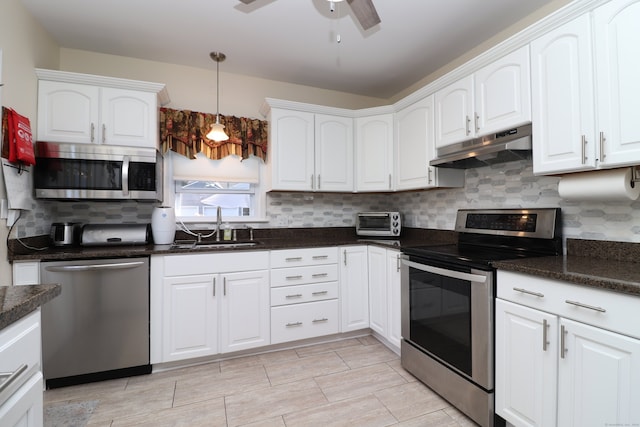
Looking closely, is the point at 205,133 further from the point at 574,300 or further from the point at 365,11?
the point at 574,300

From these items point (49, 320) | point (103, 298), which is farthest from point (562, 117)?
point (49, 320)

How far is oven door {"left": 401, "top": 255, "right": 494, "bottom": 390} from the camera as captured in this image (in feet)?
5.27

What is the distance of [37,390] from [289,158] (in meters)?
2.35

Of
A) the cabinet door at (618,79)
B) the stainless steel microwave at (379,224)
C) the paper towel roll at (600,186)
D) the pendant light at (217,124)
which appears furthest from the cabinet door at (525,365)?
the pendant light at (217,124)

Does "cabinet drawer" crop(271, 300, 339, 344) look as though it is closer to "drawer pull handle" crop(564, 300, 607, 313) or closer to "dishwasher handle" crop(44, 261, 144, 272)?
"dishwasher handle" crop(44, 261, 144, 272)

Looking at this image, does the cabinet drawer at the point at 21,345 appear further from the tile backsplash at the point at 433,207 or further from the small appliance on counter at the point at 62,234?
the small appliance on counter at the point at 62,234

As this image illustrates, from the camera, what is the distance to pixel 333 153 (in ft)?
9.99

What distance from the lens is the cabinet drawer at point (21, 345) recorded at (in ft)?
2.41

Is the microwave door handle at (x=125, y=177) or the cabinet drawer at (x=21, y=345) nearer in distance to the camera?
the cabinet drawer at (x=21, y=345)

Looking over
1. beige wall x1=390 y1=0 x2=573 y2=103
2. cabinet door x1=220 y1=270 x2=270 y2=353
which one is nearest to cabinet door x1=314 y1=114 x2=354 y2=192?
beige wall x1=390 y1=0 x2=573 y2=103

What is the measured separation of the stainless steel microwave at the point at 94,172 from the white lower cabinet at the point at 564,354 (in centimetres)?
261

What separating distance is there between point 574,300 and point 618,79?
3.37 feet

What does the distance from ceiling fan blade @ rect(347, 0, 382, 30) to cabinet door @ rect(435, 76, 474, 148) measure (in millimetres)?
893

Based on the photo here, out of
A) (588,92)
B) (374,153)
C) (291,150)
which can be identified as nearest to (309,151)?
(291,150)
